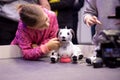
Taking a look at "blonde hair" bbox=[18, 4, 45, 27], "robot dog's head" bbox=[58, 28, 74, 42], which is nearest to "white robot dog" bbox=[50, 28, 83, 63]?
"robot dog's head" bbox=[58, 28, 74, 42]

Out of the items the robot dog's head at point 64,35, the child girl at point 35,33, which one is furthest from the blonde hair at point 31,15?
the robot dog's head at point 64,35

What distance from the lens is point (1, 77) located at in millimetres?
836

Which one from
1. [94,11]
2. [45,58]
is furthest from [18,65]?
[94,11]

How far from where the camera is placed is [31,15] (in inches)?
45.6

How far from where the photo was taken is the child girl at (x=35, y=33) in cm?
115

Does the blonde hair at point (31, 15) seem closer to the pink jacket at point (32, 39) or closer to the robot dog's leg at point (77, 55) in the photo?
the pink jacket at point (32, 39)

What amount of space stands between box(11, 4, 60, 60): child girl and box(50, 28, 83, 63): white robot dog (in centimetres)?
2

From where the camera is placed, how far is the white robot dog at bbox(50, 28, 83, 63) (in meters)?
1.09

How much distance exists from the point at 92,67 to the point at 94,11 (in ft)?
1.40

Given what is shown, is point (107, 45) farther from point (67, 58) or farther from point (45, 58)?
point (45, 58)

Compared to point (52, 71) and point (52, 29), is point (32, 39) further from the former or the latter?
point (52, 71)

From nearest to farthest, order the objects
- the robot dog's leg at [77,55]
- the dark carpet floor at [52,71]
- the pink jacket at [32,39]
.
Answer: the dark carpet floor at [52,71] → the robot dog's leg at [77,55] → the pink jacket at [32,39]

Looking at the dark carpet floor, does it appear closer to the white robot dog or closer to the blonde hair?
the white robot dog

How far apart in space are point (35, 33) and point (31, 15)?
0.10m
